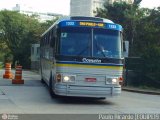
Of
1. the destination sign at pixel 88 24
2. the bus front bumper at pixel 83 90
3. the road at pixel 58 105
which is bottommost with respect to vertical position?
the road at pixel 58 105

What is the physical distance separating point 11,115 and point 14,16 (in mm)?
72580

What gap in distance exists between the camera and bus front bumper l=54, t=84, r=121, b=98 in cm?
1576

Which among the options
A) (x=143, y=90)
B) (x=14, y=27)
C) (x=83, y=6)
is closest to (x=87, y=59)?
(x=143, y=90)

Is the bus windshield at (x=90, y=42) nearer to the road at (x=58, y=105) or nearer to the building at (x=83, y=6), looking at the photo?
the road at (x=58, y=105)

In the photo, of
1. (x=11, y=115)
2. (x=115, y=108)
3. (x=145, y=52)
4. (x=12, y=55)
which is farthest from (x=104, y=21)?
(x=12, y=55)

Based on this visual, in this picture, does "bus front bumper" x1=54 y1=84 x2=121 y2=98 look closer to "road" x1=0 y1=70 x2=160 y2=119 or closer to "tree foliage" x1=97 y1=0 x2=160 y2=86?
"road" x1=0 y1=70 x2=160 y2=119

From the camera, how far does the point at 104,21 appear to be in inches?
658

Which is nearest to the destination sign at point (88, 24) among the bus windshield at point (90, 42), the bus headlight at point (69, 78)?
the bus windshield at point (90, 42)

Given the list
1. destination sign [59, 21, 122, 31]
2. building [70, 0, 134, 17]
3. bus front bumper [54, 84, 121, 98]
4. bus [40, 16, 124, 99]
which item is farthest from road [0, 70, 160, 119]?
building [70, 0, 134, 17]

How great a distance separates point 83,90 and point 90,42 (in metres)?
1.77

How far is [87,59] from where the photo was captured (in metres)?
15.8

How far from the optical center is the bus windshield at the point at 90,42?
15945 mm

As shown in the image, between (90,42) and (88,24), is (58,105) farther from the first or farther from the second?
(88,24)

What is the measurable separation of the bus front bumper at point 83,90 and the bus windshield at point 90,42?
116 centimetres
